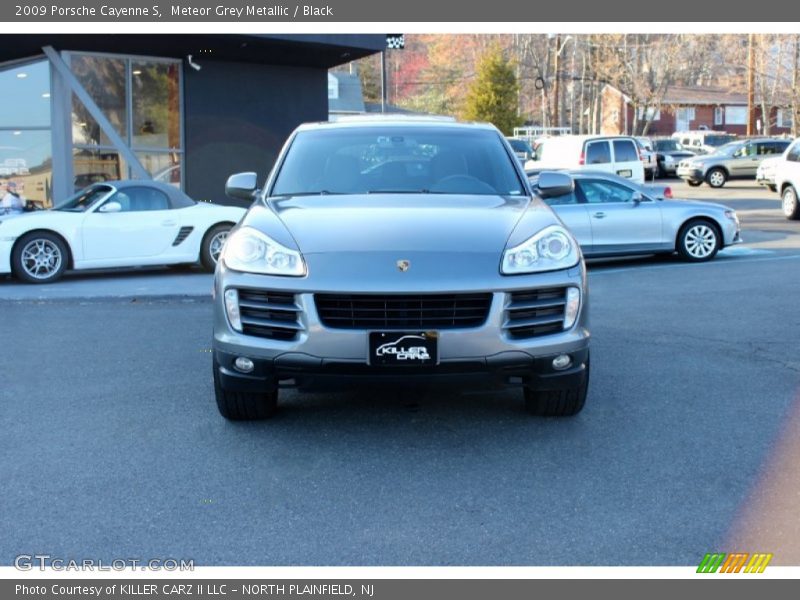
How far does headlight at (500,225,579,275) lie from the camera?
5.14 meters

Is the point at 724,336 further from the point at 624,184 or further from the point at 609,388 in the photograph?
the point at 624,184

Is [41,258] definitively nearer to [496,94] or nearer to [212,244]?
[212,244]

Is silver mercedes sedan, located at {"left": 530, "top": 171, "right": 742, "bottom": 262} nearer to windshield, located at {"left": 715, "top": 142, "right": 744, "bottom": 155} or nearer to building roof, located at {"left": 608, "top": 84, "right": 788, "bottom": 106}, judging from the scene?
windshield, located at {"left": 715, "top": 142, "right": 744, "bottom": 155}

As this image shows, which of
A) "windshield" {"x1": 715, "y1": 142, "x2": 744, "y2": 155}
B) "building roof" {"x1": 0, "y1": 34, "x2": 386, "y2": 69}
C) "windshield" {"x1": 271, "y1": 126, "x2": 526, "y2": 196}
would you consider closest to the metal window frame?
"building roof" {"x1": 0, "y1": 34, "x2": 386, "y2": 69}

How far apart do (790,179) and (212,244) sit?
13388 millimetres

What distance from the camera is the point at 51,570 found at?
377cm

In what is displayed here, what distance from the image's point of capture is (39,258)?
12766 mm

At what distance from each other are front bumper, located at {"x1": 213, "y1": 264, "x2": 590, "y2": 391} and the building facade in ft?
40.4

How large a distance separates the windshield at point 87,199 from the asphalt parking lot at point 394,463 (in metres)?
4.84

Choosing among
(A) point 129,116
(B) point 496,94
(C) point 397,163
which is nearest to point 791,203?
(A) point 129,116

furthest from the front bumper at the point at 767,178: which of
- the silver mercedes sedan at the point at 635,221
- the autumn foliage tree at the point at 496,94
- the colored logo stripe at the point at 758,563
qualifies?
the colored logo stripe at the point at 758,563

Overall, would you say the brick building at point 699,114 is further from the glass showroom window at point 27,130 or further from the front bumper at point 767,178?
the glass showroom window at point 27,130

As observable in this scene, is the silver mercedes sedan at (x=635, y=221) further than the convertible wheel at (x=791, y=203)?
No

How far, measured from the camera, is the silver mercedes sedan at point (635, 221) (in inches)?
563
